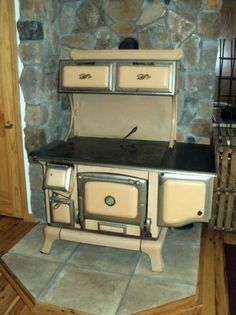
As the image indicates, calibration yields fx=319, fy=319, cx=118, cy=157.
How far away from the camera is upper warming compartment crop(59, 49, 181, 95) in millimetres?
1971

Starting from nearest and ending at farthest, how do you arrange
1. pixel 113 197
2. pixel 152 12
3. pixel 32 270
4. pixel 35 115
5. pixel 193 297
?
pixel 193 297
pixel 113 197
pixel 32 270
pixel 152 12
pixel 35 115

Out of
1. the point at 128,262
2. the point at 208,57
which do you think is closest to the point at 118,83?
the point at 208,57

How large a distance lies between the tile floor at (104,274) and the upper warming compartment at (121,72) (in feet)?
3.57

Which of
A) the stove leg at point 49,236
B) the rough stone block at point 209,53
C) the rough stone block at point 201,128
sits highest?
the rough stone block at point 209,53

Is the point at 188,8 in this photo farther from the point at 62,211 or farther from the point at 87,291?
the point at 87,291

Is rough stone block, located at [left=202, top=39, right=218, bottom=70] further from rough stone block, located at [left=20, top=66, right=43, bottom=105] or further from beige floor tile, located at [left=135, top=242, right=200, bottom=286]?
beige floor tile, located at [left=135, top=242, right=200, bottom=286]

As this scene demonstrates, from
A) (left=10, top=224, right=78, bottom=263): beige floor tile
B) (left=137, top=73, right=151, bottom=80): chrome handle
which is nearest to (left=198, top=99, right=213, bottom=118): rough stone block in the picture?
(left=137, top=73, right=151, bottom=80): chrome handle

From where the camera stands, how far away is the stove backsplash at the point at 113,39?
218cm

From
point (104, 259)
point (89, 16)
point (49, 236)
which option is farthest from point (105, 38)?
point (104, 259)

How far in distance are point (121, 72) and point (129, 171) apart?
66cm

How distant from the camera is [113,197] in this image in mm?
1897

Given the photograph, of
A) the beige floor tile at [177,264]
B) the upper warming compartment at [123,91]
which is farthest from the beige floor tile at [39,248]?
the upper warming compartment at [123,91]

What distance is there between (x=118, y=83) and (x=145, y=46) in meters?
0.44

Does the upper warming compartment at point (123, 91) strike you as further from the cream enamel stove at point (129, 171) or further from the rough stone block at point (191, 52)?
the rough stone block at point (191, 52)
